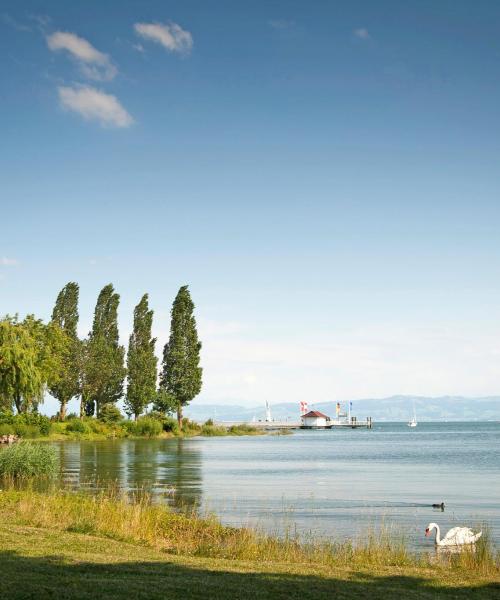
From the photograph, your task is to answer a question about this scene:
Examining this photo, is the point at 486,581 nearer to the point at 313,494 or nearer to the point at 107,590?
the point at 107,590

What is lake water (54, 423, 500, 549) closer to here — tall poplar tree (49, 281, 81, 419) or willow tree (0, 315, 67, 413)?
willow tree (0, 315, 67, 413)

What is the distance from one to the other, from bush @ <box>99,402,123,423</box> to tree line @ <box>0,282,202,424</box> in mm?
970

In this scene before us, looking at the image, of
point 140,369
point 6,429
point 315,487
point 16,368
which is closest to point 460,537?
point 315,487

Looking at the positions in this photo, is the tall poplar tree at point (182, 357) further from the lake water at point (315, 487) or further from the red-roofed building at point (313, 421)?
the red-roofed building at point (313, 421)

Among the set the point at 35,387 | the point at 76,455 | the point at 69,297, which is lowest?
the point at 76,455

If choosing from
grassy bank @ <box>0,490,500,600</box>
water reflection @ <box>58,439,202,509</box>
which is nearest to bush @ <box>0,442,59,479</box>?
water reflection @ <box>58,439,202,509</box>

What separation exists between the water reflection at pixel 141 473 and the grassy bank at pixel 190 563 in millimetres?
7484

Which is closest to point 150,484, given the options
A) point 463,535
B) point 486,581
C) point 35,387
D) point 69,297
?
point 463,535

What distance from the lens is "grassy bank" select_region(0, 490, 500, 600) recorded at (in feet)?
35.2

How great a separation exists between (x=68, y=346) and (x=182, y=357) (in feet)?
57.8

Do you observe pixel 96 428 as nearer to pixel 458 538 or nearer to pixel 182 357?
pixel 182 357

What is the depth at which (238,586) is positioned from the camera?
11.0 metres

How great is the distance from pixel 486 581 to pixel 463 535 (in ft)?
18.6

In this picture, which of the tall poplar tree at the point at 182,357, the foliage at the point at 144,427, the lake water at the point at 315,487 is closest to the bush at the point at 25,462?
the lake water at the point at 315,487
